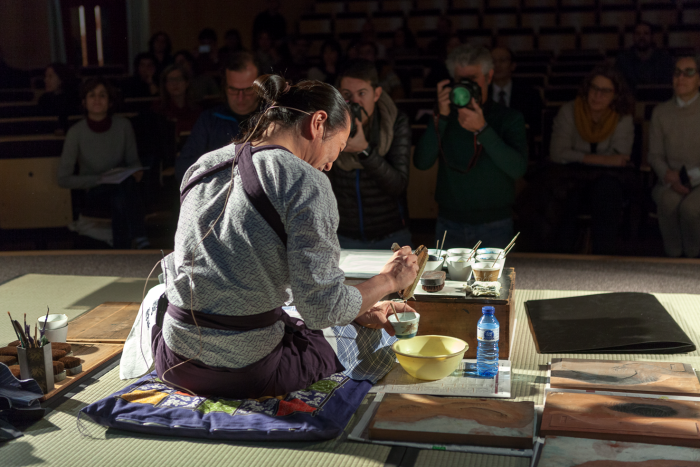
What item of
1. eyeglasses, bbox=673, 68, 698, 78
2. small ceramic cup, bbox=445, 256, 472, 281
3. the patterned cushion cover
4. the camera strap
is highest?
eyeglasses, bbox=673, 68, 698, 78

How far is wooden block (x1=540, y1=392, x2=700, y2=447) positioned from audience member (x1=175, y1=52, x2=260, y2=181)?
1.81m

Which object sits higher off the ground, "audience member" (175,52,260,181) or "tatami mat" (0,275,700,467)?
"audience member" (175,52,260,181)

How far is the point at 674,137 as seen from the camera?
138 inches

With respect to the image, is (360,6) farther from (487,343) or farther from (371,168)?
(487,343)

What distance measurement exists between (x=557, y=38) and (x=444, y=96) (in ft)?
15.9

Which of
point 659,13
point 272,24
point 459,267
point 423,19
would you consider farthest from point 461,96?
point 659,13

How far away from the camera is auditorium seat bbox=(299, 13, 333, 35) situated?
7.47 metres

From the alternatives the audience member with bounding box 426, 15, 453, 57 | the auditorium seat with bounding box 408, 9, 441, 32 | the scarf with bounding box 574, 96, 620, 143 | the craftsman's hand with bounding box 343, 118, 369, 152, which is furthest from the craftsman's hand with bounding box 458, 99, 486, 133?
the auditorium seat with bounding box 408, 9, 441, 32

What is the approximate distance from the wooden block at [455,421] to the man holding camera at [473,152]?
1278mm

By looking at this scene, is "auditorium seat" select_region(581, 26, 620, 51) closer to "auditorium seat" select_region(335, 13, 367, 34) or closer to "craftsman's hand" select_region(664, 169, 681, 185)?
"auditorium seat" select_region(335, 13, 367, 34)

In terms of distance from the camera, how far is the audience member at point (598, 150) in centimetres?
337

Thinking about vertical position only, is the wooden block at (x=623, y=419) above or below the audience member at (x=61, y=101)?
below

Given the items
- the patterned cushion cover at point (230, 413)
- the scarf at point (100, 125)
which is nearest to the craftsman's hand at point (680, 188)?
the patterned cushion cover at point (230, 413)

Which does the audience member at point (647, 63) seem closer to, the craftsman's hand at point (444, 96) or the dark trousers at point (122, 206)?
the craftsman's hand at point (444, 96)
